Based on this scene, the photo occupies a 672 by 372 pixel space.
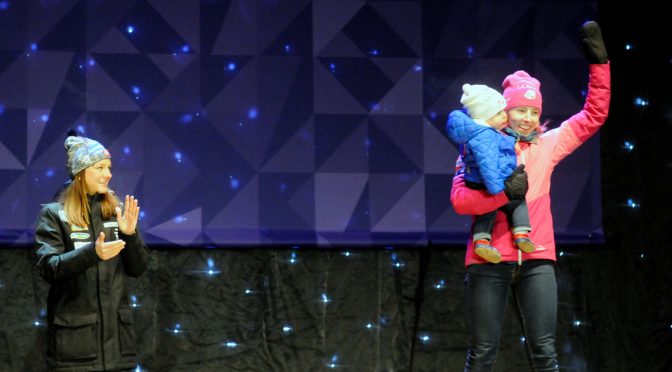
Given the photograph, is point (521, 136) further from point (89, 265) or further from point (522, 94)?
point (89, 265)

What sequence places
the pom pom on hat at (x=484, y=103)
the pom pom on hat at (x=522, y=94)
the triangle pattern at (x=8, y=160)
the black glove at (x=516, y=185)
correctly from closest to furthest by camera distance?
the black glove at (x=516, y=185) < the pom pom on hat at (x=484, y=103) < the pom pom on hat at (x=522, y=94) < the triangle pattern at (x=8, y=160)

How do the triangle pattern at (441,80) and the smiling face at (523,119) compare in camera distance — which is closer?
the smiling face at (523,119)

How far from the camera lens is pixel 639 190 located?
466 cm

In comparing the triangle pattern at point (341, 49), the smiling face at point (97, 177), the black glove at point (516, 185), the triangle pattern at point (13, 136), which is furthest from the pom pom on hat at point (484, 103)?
the triangle pattern at point (13, 136)

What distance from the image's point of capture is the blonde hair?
3568 millimetres

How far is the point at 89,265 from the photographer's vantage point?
3.38 metres

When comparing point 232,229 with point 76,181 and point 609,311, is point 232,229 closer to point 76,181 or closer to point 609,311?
point 76,181

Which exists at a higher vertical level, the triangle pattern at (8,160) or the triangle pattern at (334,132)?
the triangle pattern at (334,132)

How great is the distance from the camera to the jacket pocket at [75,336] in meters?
3.40

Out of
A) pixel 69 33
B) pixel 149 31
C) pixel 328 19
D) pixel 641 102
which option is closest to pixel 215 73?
pixel 149 31

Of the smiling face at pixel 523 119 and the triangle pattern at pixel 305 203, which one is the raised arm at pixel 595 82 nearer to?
the smiling face at pixel 523 119

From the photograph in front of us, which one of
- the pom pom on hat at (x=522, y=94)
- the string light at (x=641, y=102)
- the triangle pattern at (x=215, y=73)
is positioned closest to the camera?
the pom pom on hat at (x=522, y=94)

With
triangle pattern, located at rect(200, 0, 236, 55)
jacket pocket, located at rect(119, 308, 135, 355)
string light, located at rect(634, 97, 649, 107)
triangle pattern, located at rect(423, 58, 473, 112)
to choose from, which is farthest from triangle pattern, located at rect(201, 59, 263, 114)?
string light, located at rect(634, 97, 649, 107)

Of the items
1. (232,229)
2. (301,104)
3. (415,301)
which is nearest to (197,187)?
(232,229)
